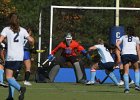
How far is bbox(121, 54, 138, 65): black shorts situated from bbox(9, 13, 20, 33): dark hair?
14.7 feet

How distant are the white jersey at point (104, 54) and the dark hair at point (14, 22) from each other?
28.7ft

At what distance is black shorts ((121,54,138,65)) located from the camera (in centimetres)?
1684

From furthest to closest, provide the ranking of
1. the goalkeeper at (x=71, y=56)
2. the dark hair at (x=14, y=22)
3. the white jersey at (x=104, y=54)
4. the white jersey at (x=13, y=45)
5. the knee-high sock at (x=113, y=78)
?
the goalkeeper at (x=71, y=56), the white jersey at (x=104, y=54), the knee-high sock at (x=113, y=78), the white jersey at (x=13, y=45), the dark hair at (x=14, y=22)

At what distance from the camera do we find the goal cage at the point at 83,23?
25.0m

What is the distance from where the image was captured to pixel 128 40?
17.1 m

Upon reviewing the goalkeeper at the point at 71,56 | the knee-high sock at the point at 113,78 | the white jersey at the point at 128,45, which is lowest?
the knee-high sock at the point at 113,78

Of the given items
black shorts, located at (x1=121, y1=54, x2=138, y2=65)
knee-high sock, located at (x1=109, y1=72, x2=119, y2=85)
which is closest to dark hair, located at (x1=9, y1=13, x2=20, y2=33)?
black shorts, located at (x1=121, y1=54, x2=138, y2=65)

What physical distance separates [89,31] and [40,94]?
41.2 ft

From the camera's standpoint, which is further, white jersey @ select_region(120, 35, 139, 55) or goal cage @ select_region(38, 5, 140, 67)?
goal cage @ select_region(38, 5, 140, 67)

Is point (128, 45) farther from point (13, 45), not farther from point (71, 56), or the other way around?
point (71, 56)

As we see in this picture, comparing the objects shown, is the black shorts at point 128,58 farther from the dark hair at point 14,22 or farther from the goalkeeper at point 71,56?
the goalkeeper at point 71,56

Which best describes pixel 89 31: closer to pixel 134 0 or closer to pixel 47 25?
pixel 47 25

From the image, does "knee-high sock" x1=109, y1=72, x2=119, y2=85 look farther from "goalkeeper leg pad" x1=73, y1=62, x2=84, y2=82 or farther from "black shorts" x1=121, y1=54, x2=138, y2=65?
"black shorts" x1=121, y1=54, x2=138, y2=65

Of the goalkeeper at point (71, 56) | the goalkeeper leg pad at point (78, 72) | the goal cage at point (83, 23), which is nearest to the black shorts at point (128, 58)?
the goalkeeper at point (71, 56)
